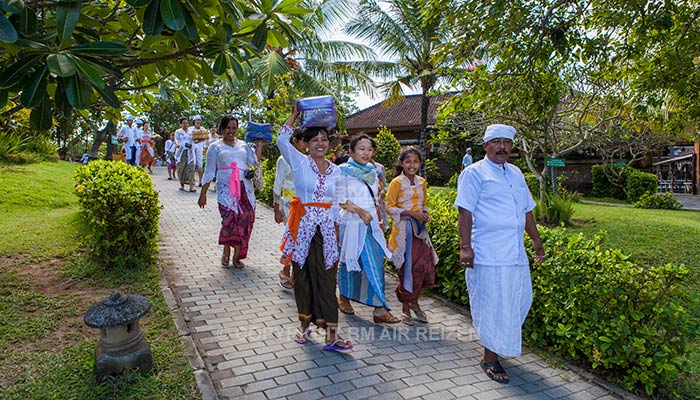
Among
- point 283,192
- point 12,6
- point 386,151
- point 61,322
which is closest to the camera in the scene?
point 12,6

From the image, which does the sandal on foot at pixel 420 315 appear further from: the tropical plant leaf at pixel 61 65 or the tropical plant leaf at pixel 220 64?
the tropical plant leaf at pixel 61 65

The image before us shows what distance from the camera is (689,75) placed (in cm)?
589

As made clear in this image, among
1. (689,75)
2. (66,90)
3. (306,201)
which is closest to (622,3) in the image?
(689,75)

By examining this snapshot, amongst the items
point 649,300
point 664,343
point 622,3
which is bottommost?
point 664,343

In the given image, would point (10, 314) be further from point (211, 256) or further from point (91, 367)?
point (211, 256)

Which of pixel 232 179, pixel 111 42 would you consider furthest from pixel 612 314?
pixel 232 179

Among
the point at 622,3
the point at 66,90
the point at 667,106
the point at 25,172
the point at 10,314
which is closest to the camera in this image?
the point at 66,90

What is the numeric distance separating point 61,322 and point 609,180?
2244 cm

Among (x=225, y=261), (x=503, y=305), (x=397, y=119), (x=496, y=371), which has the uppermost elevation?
(x=397, y=119)

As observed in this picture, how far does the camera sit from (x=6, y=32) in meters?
1.91

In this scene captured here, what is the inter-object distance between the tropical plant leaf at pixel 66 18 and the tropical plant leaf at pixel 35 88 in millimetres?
181

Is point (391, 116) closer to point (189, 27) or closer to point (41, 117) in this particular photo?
point (189, 27)

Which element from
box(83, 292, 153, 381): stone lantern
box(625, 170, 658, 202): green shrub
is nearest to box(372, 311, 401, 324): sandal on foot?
box(83, 292, 153, 381): stone lantern

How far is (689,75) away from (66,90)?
257 inches
